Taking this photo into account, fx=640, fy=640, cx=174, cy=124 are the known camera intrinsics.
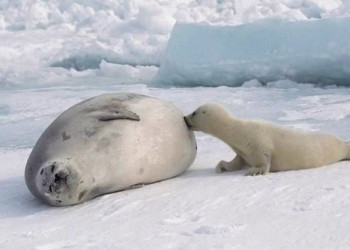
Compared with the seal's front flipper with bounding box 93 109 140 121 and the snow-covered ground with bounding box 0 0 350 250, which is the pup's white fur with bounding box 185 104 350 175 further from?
the seal's front flipper with bounding box 93 109 140 121

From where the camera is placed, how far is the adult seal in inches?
98.7

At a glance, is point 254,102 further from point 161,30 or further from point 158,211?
point 161,30

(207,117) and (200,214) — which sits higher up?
(207,117)

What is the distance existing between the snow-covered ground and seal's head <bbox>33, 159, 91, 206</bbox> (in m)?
0.05

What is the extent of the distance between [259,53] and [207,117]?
4056 mm

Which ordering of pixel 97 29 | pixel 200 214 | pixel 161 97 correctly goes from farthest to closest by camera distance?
pixel 97 29 → pixel 161 97 → pixel 200 214

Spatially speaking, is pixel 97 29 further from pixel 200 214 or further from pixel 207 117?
pixel 200 214

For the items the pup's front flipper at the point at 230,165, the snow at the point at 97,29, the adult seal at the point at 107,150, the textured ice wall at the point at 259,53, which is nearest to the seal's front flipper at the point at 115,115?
the adult seal at the point at 107,150

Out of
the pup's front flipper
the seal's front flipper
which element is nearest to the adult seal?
the seal's front flipper

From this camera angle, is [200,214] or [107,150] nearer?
[200,214]

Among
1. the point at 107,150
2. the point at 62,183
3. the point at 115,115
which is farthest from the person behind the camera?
the point at 115,115

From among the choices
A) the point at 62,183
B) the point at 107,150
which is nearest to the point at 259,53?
the point at 107,150

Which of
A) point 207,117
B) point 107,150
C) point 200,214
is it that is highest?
point 207,117

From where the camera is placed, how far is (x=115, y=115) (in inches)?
110
